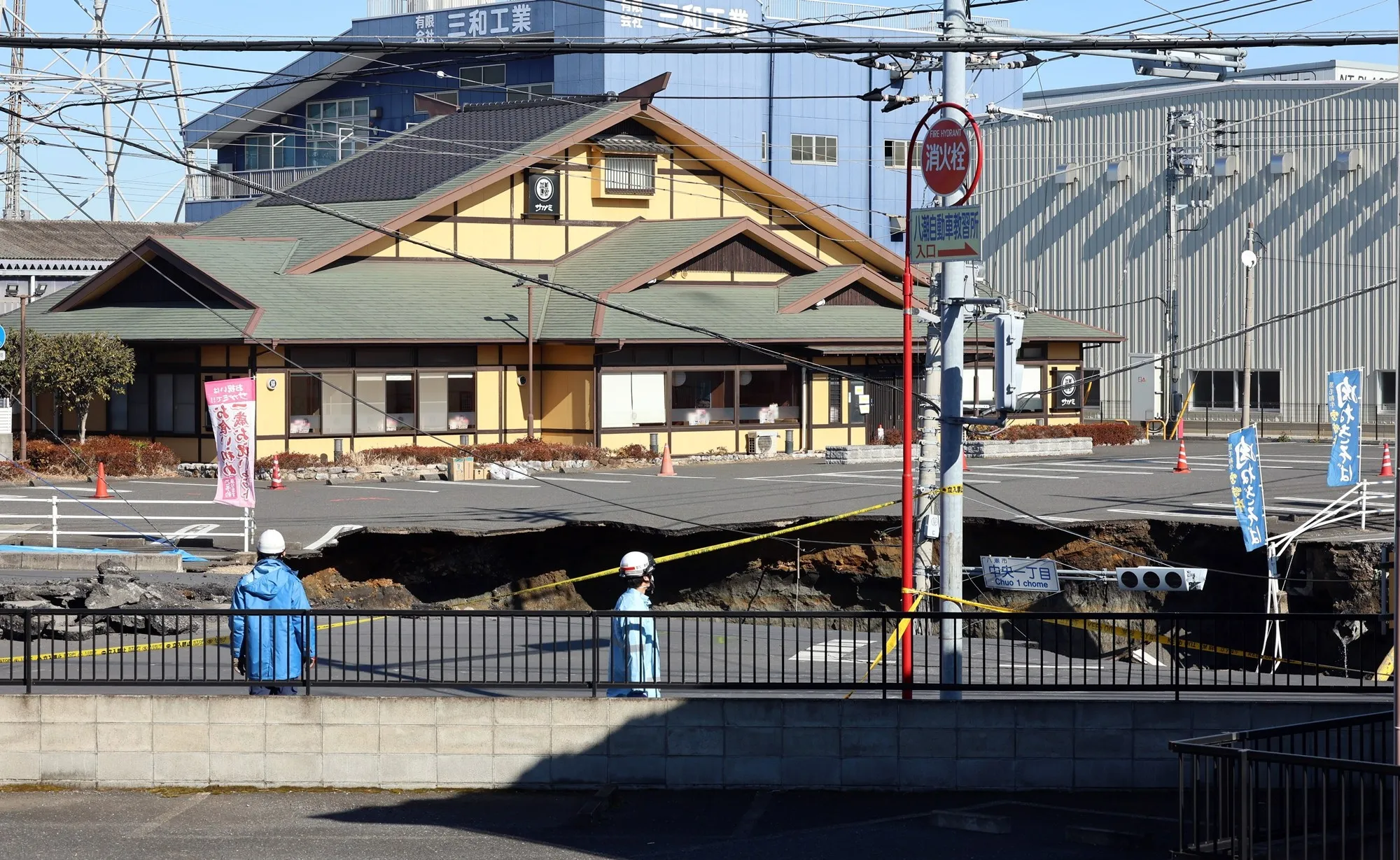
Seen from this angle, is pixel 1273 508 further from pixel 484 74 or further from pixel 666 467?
pixel 484 74

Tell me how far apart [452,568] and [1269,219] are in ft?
113

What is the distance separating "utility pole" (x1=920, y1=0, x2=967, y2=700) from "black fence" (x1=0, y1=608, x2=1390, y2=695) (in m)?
0.22

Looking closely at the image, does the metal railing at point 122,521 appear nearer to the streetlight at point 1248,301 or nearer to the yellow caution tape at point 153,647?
the yellow caution tape at point 153,647

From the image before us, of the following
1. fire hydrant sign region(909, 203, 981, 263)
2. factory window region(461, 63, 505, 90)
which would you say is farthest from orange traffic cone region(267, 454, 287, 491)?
factory window region(461, 63, 505, 90)

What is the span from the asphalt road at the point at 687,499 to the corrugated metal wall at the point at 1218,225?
13.9 metres

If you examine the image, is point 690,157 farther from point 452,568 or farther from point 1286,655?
point 1286,655

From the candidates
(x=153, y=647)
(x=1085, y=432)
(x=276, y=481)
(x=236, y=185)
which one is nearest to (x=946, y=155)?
(x=153, y=647)

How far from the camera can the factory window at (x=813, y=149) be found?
62094mm

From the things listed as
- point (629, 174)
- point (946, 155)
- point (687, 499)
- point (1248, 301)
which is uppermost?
point (629, 174)

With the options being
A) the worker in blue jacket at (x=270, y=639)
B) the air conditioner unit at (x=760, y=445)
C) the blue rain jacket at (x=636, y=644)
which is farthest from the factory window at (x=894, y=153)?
the worker in blue jacket at (x=270, y=639)

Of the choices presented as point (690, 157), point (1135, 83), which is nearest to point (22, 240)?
point (690, 157)

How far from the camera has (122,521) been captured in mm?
24250

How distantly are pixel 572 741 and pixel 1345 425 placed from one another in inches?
554

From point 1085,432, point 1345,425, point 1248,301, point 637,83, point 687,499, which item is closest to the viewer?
point 1345,425
